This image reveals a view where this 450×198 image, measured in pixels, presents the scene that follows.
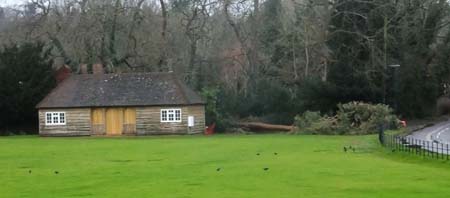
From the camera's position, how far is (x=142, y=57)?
71312 millimetres

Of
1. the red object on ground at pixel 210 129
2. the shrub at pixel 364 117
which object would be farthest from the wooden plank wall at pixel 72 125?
the shrub at pixel 364 117

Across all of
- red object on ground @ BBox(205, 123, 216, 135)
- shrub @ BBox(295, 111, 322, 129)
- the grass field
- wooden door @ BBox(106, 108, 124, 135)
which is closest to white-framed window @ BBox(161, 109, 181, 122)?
red object on ground @ BBox(205, 123, 216, 135)

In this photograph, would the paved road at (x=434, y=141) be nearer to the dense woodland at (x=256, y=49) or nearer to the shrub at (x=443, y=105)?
the dense woodland at (x=256, y=49)

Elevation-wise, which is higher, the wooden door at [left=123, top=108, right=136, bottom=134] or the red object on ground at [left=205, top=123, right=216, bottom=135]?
the wooden door at [left=123, top=108, right=136, bottom=134]

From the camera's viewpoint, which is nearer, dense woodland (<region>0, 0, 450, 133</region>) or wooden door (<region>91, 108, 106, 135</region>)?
wooden door (<region>91, 108, 106, 135</region>)

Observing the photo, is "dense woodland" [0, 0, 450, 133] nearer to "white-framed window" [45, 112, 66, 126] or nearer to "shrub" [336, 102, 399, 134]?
"white-framed window" [45, 112, 66, 126]

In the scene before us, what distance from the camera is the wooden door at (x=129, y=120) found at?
61.3 meters

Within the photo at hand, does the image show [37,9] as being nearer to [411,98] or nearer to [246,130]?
[246,130]

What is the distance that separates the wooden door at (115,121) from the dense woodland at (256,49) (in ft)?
23.8

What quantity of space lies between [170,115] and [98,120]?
5.65 metres

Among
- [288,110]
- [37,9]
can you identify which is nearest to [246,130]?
[288,110]

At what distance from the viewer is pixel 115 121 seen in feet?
202

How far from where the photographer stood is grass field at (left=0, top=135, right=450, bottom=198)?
19.2 m

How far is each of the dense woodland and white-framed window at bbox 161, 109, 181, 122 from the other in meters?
5.35
